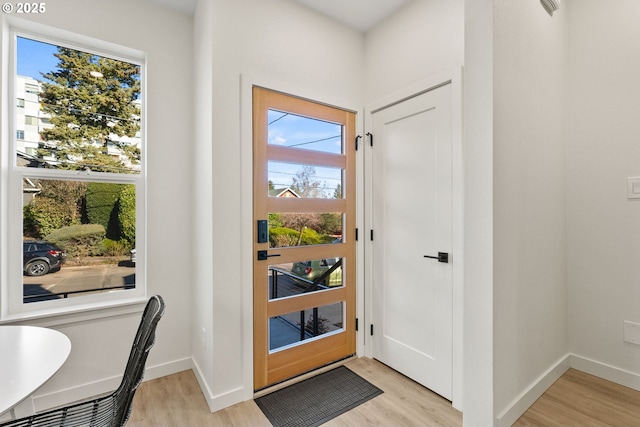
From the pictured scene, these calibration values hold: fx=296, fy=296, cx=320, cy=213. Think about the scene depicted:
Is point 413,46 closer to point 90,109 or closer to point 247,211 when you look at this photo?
point 247,211

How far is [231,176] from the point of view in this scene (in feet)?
6.63

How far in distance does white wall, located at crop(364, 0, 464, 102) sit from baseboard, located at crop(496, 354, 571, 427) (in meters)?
1.93

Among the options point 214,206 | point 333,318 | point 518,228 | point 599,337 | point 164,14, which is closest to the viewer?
point 518,228

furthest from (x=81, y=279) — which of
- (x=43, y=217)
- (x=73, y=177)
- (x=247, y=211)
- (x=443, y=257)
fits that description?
(x=443, y=257)

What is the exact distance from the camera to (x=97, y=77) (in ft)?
7.24

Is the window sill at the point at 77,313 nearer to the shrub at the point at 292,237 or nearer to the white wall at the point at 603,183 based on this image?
the shrub at the point at 292,237

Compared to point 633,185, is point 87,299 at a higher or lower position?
lower

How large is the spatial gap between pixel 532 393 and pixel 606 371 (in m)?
0.65

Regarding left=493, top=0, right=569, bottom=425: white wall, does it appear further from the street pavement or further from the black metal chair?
the street pavement

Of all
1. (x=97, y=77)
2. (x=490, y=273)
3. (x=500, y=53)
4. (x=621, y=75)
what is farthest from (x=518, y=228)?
(x=97, y=77)

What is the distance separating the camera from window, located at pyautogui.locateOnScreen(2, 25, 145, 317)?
6.38 ft

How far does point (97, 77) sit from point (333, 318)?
2633 mm

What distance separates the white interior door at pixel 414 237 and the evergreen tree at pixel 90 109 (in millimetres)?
1992

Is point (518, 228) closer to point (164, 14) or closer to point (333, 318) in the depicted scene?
point (333, 318)
